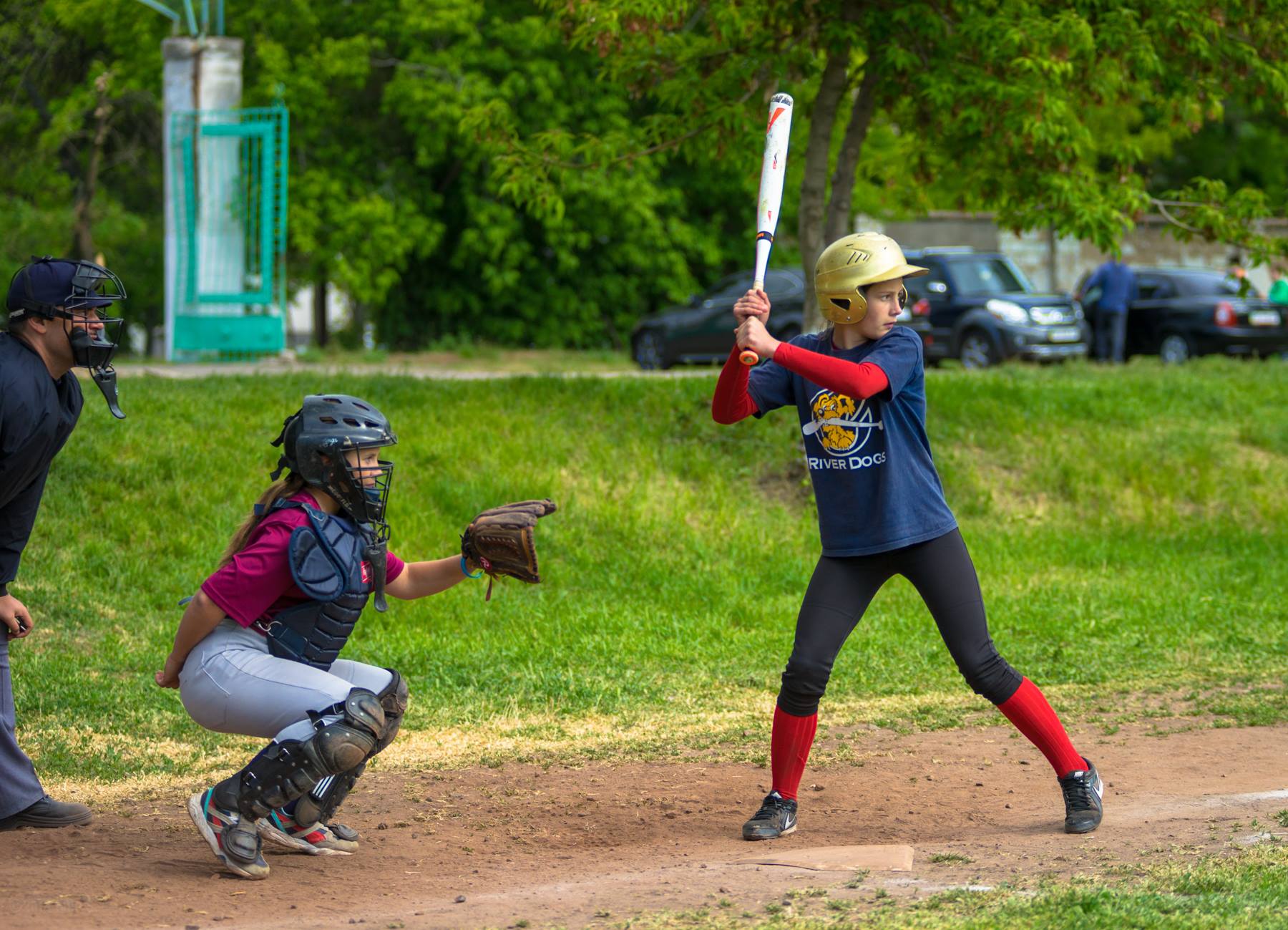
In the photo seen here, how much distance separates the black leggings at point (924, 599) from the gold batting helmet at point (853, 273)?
2.69ft

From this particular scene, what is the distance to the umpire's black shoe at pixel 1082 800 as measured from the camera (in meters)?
5.09

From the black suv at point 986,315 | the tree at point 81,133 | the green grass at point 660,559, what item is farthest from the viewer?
the tree at point 81,133

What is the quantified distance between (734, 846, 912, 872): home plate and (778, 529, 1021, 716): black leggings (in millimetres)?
531

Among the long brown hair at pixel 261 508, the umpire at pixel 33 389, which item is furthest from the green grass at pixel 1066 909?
the umpire at pixel 33 389

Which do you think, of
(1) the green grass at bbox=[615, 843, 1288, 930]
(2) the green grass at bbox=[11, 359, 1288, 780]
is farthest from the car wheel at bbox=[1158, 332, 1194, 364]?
(1) the green grass at bbox=[615, 843, 1288, 930]

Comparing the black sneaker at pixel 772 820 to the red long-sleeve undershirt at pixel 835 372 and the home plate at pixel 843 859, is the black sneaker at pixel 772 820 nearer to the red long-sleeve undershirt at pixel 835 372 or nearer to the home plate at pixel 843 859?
the home plate at pixel 843 859

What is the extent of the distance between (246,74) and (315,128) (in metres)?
1.96

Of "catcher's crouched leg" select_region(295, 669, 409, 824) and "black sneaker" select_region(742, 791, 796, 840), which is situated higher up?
"catcher's crouched leg" select_region(295, 669, 409, 824)

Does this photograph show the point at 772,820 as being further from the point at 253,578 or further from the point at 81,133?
the point at 81,133

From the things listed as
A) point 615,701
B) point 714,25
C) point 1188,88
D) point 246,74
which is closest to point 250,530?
point 615,701

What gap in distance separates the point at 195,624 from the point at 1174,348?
764 inches

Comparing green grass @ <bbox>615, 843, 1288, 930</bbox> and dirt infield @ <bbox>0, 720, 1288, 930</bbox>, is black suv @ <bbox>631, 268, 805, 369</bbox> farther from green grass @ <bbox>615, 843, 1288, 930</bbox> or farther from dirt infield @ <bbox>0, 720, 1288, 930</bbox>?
green grass @ <bbox>615, 843, 1288, 930</bbox>

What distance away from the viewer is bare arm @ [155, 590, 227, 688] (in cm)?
441

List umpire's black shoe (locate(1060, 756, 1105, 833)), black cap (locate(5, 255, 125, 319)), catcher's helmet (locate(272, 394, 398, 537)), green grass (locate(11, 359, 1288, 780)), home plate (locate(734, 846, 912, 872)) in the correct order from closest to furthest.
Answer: catcher's helmet (locate(272, 394, 398, 537)) → home plate (locate(734, 846, 912, 872)) → black cap (locate(5, 255, 125, 319)) → umpire's black shoe (locate(1060, 756, 1105, 833)) → green grass (locate(11, 359, 1288, 780))
